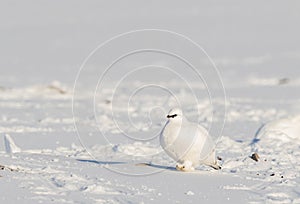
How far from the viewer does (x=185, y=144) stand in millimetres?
6523

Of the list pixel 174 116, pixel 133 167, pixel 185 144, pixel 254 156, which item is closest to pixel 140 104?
pixel 254 156

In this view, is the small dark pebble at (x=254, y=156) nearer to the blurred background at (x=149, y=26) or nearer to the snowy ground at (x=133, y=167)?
the snowy ground at (x=133, y=167)

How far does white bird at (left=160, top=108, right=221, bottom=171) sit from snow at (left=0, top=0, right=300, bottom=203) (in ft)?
0.36

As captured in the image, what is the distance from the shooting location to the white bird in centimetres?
652

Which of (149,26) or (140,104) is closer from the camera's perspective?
(140,104)

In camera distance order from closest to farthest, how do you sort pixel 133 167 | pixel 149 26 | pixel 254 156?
pixel 133 167 < pixel 254 156 < pixel 149 26

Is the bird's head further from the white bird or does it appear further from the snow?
the snow

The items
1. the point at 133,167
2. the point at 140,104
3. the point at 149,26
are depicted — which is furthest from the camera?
the point at 149,26

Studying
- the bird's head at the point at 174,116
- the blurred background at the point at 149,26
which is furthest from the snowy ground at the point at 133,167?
the blurred background at the point at 149,26

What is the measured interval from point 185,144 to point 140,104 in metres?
5.49

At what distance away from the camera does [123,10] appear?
2330cm

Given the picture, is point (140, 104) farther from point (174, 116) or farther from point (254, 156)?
point (174, 116)

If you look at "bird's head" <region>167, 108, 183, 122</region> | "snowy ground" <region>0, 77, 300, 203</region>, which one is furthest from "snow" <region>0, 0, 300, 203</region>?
"bird's head" <region>167, 108, 183, 122</region>

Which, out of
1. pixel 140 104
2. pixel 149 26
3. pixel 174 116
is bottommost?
pixel 174 116
